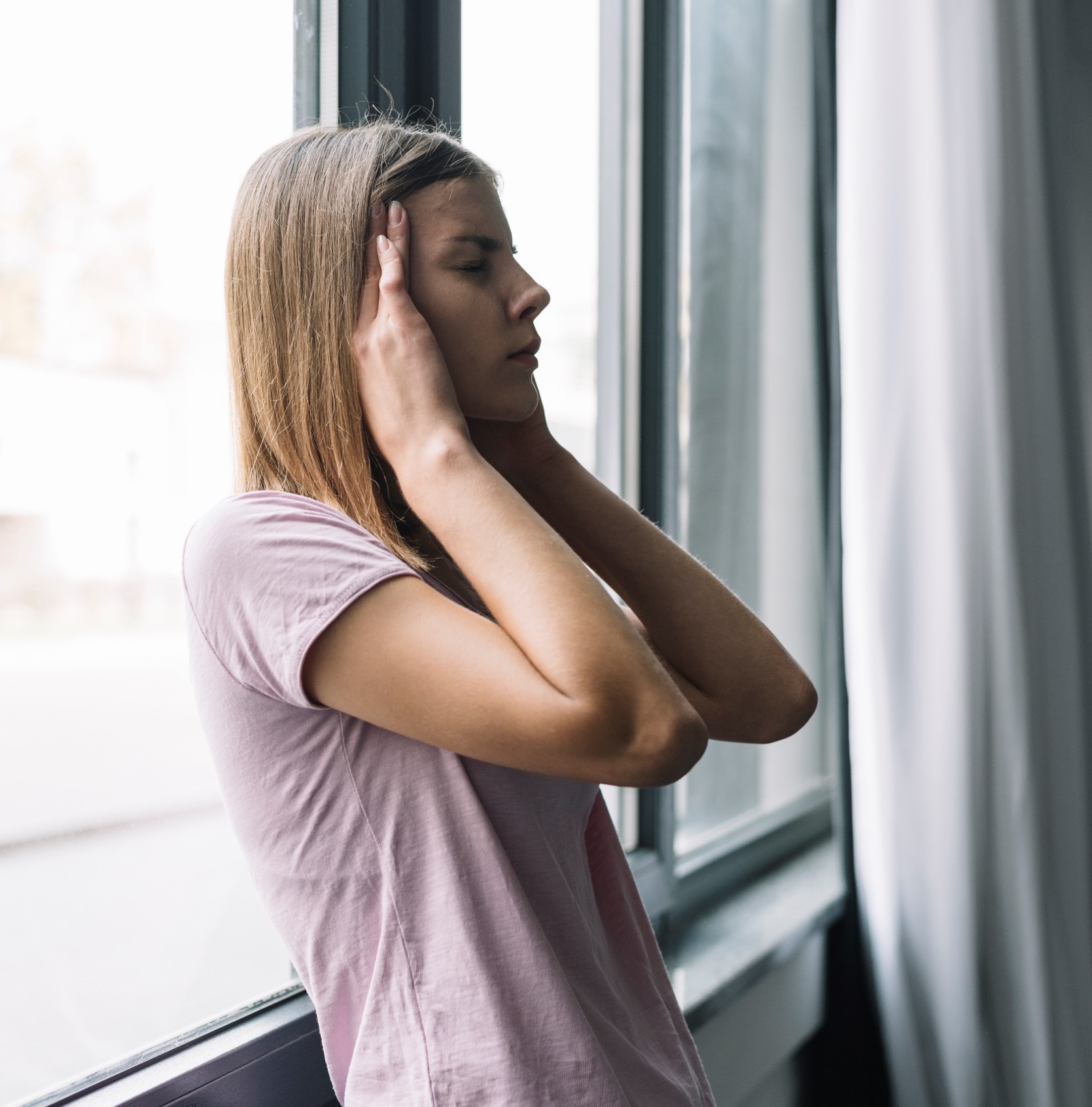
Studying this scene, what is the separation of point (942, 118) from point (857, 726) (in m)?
0.95

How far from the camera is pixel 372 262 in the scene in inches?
28.6

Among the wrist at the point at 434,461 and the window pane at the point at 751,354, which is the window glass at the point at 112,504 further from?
the window pane at the point at 751,354

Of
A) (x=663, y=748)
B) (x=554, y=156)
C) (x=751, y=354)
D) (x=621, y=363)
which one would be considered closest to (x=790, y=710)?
→ (x=663, y=748)

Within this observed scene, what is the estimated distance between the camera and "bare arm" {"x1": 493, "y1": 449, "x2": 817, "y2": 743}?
0.86 metres

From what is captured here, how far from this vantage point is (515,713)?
1.86 feet

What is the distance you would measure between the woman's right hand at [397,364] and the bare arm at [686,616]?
196 millimetres

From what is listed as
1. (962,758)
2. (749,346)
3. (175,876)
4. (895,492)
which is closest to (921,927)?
(962,758)

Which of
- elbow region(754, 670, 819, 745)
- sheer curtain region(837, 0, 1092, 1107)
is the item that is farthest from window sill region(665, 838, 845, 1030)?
elbow region(754, 670, 819, 745)

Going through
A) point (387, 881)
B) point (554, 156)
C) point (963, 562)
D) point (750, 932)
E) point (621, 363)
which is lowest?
point (750, 932)

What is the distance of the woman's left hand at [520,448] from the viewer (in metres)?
0.89

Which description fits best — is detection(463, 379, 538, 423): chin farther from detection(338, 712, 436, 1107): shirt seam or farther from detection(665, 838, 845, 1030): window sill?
detection(665, 838, 845, 1030): window sill

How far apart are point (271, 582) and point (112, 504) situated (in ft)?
1.06

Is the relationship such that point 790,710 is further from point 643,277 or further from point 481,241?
point 643,277

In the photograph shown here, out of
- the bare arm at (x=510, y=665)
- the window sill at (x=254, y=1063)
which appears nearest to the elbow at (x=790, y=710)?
the bare arm at (x=510, y=665)
